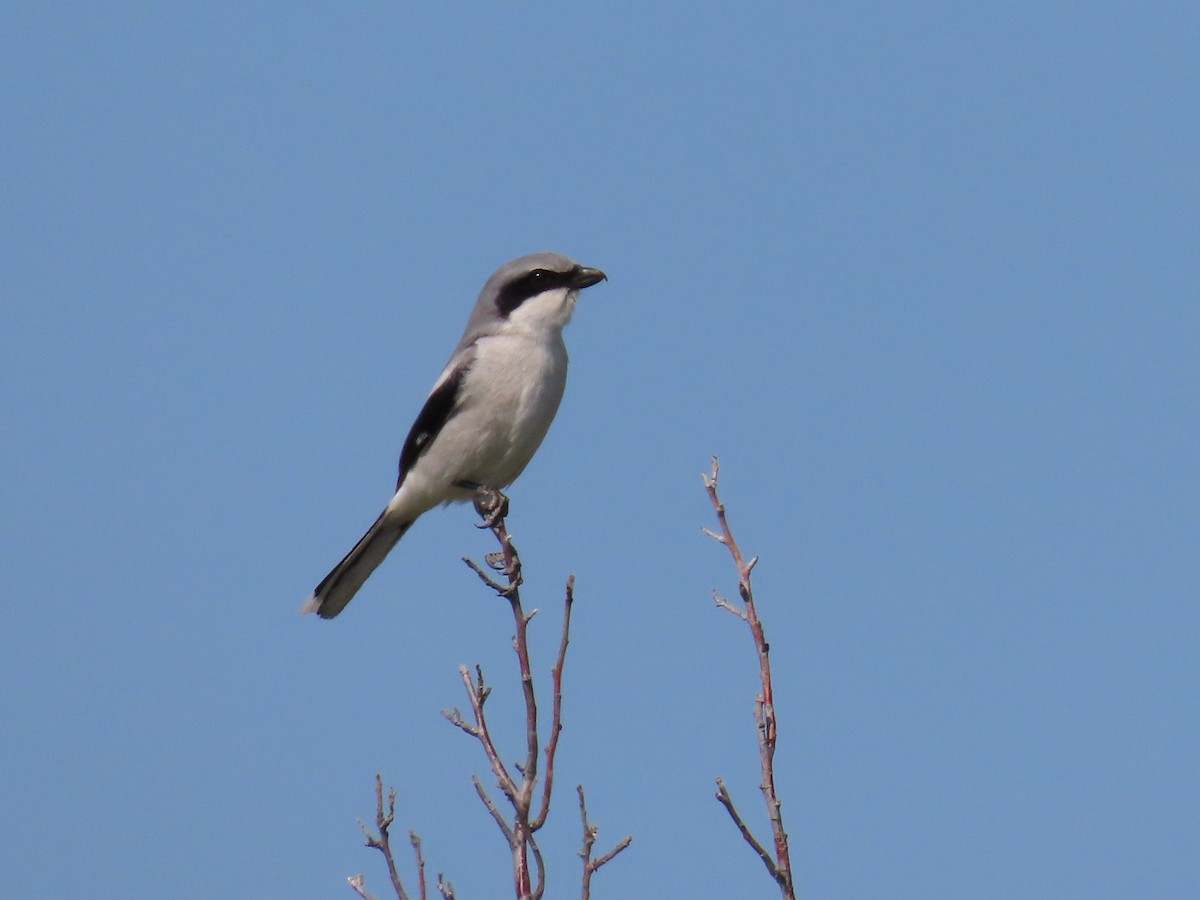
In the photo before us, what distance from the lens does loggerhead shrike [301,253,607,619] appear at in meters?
6.23

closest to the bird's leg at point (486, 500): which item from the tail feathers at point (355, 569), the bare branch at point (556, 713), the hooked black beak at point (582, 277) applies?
the tail feathers at point (355, 569)

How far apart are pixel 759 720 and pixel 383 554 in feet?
13.6

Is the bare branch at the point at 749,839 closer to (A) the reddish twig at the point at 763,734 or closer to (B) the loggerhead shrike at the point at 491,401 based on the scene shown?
(A) the reddish twig at the point at 763,734

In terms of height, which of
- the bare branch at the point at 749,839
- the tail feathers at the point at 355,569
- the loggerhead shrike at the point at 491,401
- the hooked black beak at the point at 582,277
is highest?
the hooked black beak at the point at 582,277

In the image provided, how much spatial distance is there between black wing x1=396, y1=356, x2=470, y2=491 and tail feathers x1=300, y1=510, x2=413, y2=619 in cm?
40

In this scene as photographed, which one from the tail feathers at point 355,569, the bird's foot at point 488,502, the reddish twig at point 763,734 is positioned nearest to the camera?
the reddish twig at point 763,734

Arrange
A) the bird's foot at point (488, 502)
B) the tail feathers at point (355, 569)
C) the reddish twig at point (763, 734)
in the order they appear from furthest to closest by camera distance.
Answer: the tail feathers at point (355, 569)
the bird's foot at point (488, 502)
the reddish twig at point (763, 734)

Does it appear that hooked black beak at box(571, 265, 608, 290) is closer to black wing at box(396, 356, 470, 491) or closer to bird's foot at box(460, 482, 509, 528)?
black wing at box(396, 356, 470, 491)

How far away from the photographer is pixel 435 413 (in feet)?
21.1

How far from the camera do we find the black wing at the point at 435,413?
6.37 m

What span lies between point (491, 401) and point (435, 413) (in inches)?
13.2

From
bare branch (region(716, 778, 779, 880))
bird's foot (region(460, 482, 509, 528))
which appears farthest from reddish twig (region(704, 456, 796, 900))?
bird's foot (region(460, 482, 509, 528))

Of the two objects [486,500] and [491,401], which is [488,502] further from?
[491,401]

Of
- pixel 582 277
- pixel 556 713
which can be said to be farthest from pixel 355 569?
pixel 556 713
